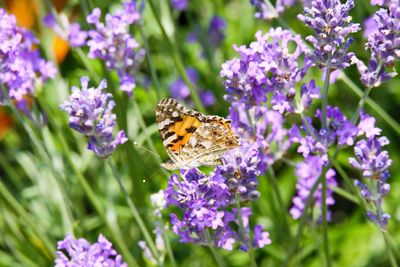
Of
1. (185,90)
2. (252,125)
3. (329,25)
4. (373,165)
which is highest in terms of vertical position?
(185,90)

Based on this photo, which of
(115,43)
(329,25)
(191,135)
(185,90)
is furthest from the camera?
(185,90)

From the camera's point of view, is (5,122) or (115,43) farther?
(5,122)

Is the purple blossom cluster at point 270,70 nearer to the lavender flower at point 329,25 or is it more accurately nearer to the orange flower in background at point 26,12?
the lavender flower at point 329,25

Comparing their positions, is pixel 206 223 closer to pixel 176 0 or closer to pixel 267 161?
pixel 267 161

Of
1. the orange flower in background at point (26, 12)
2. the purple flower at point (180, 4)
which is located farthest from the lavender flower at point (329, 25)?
the orange flower in background at point (26, 12)

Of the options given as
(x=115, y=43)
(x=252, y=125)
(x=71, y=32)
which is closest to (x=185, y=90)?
(x=71, y=32)

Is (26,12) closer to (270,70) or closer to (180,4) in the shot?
(180,4)

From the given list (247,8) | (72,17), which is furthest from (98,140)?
(72,17)
